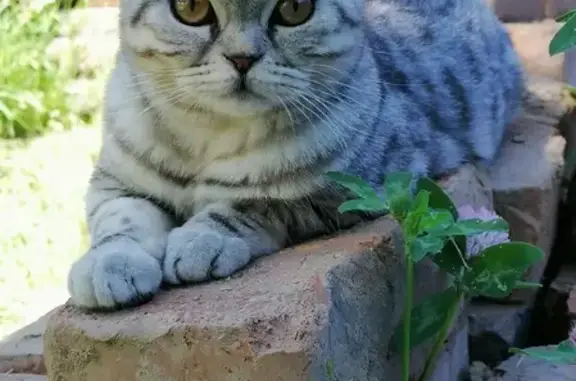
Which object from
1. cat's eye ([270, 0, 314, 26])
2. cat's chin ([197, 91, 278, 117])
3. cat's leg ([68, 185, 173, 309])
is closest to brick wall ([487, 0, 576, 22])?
cat's eye ([270, 0, 314, 26])

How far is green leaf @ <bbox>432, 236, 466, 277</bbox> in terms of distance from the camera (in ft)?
5.12

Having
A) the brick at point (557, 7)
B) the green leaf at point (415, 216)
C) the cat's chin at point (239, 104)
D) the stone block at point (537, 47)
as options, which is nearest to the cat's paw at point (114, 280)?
the cat's chin at point (239, 104)

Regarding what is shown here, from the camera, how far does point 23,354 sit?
6.49 feet

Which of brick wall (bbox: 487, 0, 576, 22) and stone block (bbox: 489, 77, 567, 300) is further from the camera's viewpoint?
brick wall (bbox: 487, 0, 576, 22)

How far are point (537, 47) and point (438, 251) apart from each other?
1.82 meters

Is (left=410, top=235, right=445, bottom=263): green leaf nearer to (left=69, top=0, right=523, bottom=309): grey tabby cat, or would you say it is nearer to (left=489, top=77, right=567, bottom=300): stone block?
(left=69, top=0, right=523, bottom=309): grey tabby cat

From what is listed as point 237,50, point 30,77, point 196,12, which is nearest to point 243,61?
point 237,50

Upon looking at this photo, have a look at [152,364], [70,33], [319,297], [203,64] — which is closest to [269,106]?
[203,64]

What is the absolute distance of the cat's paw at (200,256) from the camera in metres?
1.51

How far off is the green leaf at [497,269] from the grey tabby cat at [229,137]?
306mm

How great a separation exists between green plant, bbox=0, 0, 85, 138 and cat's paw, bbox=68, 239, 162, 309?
2401 mm

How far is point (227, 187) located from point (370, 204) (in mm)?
→ 370

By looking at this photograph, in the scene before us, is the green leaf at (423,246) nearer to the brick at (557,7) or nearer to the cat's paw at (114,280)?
the cat's paw at (114,280)

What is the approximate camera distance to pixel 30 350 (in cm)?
200
